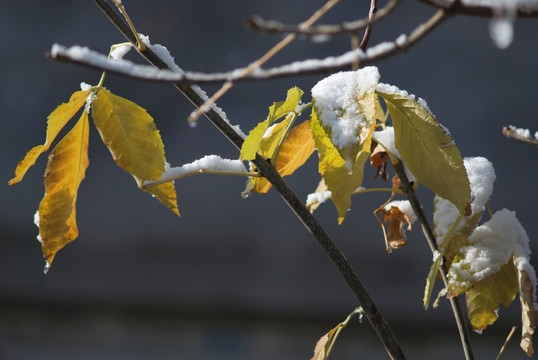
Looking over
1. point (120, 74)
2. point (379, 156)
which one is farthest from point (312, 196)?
point (120, 74)

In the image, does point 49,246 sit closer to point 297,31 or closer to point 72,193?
→ point 72,193

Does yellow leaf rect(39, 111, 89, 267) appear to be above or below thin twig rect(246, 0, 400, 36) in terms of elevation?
above

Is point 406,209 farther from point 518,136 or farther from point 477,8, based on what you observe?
point 477,8

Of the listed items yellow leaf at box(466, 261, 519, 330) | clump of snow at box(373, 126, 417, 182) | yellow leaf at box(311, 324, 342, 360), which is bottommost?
yellow leaf at box(311, 324, 342, 360)

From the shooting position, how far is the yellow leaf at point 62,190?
0.20m

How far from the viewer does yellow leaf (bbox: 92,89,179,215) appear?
0.19 meters

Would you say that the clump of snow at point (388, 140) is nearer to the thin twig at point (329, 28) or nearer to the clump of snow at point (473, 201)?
the clump of snow at point (473, 201)

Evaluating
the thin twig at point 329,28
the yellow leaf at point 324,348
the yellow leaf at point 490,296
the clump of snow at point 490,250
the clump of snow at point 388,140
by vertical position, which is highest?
the clump of snow at point 388,140

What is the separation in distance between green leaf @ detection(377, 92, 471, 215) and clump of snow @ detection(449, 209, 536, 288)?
0.04m

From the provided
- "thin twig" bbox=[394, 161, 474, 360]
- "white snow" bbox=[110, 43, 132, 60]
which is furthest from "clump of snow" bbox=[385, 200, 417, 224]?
"white snow" bbox=[110, 43, 132, 60]

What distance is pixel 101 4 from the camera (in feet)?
0.58

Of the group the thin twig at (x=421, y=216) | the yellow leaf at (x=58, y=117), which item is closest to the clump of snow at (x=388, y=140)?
the thin twig at (x=421, y=216)

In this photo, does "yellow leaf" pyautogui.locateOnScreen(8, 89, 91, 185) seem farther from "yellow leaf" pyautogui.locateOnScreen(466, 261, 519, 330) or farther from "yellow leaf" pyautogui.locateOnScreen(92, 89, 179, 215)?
"yellow leaf" pyautogui.locateOnScreen(466, 261, 519, 330)

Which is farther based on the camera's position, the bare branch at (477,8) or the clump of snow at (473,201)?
the clump of snow at (473,201)
